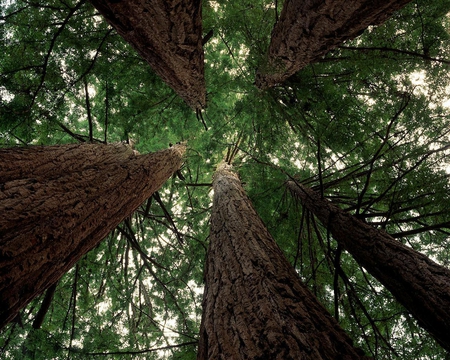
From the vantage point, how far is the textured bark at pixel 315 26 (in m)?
2.40

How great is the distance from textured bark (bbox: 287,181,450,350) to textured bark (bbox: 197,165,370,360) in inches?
48.5

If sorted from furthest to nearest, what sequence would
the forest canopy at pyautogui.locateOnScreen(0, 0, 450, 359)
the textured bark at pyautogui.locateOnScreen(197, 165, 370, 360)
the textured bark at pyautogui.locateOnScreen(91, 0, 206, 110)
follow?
1. the forest canopy at pyautogui.locateOnScreen(0, 0, 450, 359)
2. the textured bark at pyautogui.locateOnScreen(91, 0, 206, 110)
3. the textured bark at pyautogui.locateOnScreen(197, 165, 370, 360)

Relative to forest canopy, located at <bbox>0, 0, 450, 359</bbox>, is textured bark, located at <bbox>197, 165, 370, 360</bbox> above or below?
below

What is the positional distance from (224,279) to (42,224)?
46.2 inches

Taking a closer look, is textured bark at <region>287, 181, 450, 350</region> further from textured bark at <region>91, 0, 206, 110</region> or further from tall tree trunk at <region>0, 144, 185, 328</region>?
textured bark at <region>91, 0, 206, 110</region>

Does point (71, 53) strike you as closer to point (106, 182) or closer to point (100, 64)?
point (100, 64)

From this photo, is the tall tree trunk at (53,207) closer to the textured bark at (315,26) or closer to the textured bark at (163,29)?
the textured bark at (163,29)

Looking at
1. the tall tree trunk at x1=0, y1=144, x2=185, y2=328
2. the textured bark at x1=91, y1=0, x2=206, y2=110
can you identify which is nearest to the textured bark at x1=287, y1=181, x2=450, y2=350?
the tall tree trunk at x1=0, y1=144, x2=185, y2=328

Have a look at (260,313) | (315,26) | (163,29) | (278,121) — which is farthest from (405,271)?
(278,121)

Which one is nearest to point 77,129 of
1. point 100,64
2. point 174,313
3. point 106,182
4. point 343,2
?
point 100,64

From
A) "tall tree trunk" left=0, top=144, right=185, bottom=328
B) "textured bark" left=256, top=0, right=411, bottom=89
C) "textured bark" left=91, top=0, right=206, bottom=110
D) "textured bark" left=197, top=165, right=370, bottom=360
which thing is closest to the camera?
"textured bark" left=197, top=165, right=370, bottom=360

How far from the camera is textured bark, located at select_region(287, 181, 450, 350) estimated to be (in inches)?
82.3

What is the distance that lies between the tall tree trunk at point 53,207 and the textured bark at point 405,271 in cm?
251

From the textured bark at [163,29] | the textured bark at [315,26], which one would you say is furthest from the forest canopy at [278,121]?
the textured bark at [163,29]
